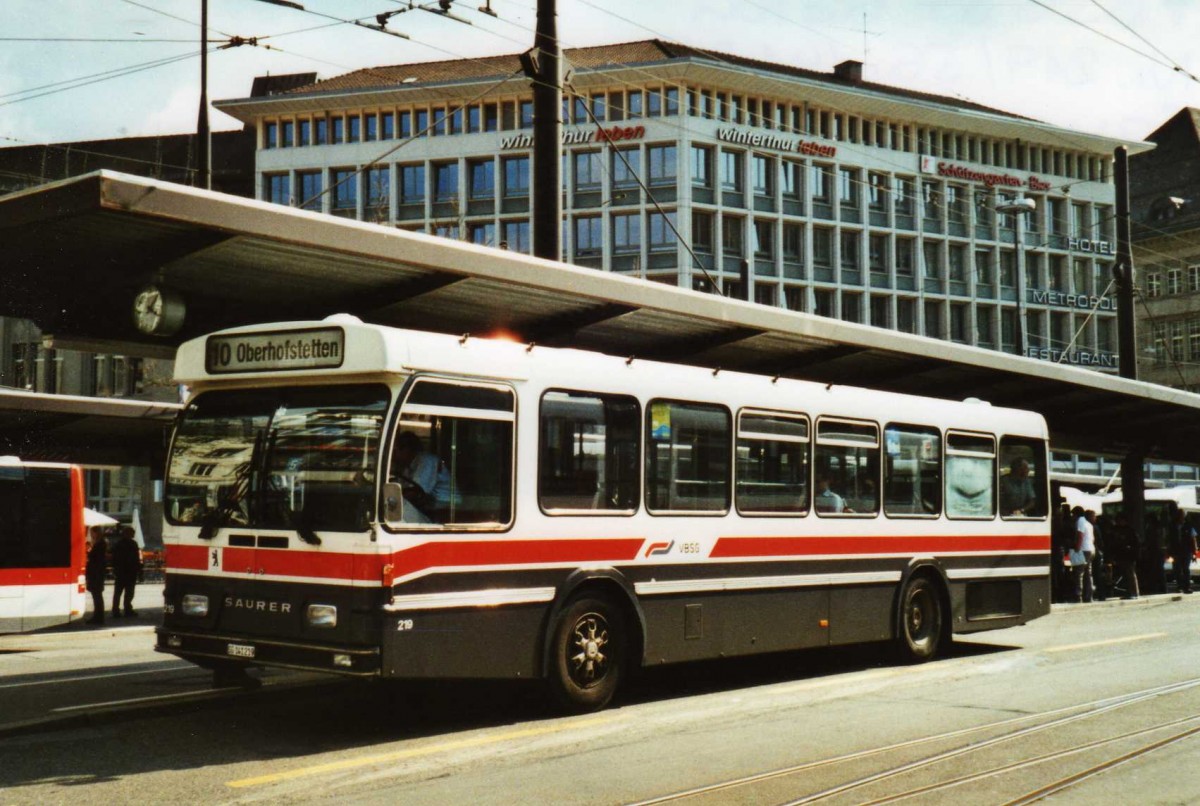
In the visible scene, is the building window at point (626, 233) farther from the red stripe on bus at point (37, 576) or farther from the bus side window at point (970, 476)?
the bus side window at point (970, 476)

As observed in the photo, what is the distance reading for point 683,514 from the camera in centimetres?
1120

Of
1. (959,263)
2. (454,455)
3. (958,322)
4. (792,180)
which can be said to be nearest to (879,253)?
(959,263)

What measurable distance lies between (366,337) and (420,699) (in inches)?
142

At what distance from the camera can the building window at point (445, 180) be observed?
236ft

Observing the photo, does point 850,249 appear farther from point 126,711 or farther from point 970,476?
point 126,711

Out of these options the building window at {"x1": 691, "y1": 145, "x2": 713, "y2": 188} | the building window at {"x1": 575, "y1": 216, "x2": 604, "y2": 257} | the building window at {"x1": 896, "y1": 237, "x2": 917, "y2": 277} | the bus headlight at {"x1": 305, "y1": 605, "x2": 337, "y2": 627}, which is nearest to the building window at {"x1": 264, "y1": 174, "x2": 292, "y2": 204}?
the building window at {"x1": 575, "y1": 216, "x2": 604, "y2": 257}

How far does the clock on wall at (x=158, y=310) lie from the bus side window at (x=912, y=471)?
673 centimetres

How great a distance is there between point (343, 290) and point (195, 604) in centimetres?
406

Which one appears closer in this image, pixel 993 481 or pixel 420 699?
pixel 420 699

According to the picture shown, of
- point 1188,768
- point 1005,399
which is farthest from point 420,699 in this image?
point 1005,399

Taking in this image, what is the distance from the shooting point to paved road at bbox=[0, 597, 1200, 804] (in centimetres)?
750

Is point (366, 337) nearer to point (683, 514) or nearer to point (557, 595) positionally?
point (557, 595)

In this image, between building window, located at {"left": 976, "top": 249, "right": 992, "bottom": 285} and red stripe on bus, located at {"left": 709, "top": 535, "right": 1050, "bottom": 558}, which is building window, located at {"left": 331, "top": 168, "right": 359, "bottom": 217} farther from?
red stripe on bus, located at {"left": 709, "top": 535, "right": 1050, "bottom": 558}

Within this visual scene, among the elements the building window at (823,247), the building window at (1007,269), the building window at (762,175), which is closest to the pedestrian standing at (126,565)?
the building window at (762,175)
